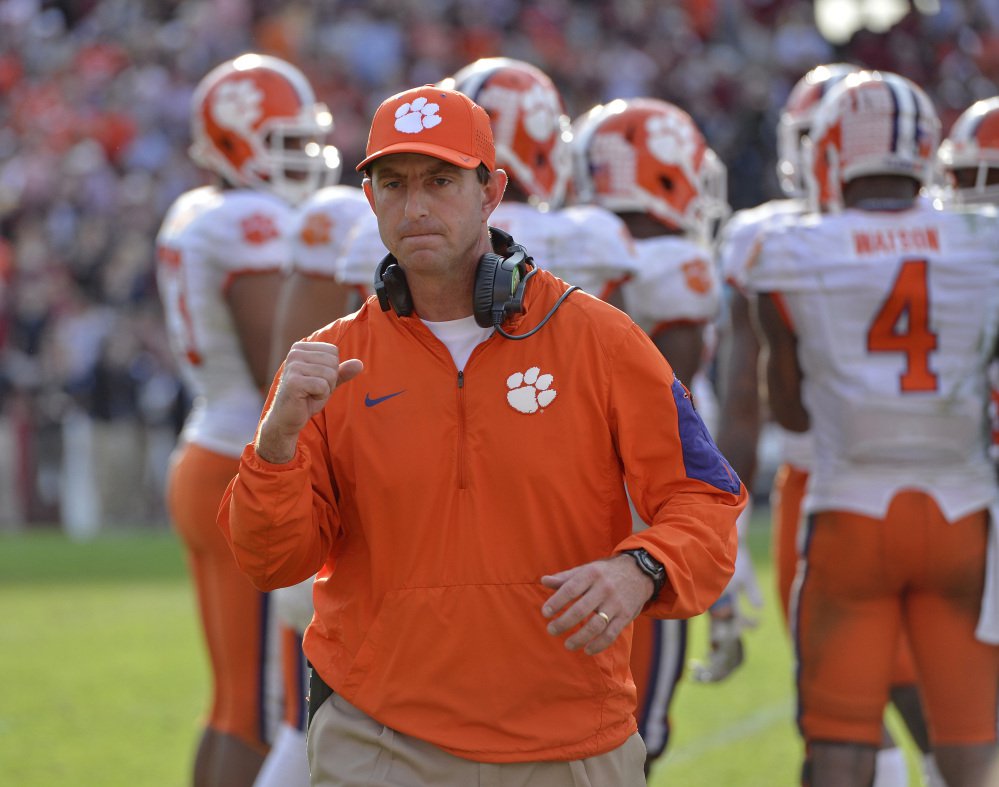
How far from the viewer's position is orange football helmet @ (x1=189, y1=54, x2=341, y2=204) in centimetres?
514

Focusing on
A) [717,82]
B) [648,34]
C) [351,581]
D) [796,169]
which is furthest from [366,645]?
[648,34]

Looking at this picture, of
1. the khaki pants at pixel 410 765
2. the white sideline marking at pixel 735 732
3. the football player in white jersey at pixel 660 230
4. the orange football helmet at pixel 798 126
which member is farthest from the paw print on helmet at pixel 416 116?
the white sideline marking at pixel 735 732

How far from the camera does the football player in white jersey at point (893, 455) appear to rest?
4.11 m

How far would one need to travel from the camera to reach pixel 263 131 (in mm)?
5129

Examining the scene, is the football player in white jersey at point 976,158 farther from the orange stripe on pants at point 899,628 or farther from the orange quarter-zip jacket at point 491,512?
the orange quarter-zip jacket at point 491,512

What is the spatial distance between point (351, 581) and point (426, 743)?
1.06ft

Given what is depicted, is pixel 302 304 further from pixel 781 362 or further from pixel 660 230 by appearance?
pixel 781 362

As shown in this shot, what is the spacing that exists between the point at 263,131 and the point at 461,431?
254cm

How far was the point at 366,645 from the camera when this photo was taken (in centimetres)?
286

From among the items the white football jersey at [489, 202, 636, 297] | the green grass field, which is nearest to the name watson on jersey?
the white football jersey at [489, 202, 636, 297]

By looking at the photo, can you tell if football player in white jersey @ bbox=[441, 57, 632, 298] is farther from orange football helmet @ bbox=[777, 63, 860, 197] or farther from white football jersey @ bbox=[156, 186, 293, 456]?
orange football helmet @ bbox=[777, 63, 860, 197]

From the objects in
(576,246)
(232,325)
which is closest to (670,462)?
(576,246)

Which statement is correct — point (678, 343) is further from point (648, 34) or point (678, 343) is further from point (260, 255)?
point (648, 34)

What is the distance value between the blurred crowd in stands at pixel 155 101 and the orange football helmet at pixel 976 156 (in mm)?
10609
